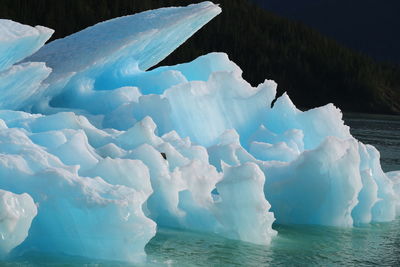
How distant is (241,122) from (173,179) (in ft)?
10.4

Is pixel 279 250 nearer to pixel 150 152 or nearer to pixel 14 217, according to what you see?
pixel 150 152

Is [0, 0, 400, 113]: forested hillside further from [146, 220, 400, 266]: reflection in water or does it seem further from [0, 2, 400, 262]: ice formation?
[146, 220, 400, 266]: reflection in water

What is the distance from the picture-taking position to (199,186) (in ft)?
27.6

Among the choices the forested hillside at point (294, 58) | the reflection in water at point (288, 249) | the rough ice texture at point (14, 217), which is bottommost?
the forested hillside at point (294, 58)

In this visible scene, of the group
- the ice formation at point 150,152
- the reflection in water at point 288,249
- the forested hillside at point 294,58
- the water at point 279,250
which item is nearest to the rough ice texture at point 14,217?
the ice formation at point 150,152

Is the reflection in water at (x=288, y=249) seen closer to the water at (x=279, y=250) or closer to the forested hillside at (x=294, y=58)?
the water at (x=279, y=250)

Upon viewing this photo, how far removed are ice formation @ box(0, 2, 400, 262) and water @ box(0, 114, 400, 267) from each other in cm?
19

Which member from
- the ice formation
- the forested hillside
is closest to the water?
the ice formation

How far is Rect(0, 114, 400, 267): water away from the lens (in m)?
6.94

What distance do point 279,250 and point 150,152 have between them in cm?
170

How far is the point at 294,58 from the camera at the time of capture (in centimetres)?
9856

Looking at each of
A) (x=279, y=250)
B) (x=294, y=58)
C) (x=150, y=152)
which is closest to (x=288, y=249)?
(x=279, y=250)

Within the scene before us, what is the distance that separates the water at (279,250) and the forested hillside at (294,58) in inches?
2966

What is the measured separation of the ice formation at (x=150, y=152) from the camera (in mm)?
6691
